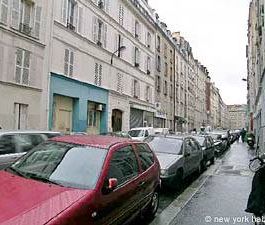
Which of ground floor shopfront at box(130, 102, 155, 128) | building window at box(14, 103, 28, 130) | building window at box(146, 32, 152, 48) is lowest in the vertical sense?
building window at box(14, 103, 28, 130)

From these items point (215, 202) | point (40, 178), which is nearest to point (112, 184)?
point (40, 178)

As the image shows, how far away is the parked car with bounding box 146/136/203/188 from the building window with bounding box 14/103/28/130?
872 cm

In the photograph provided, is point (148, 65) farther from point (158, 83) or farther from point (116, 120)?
point (116, 120)

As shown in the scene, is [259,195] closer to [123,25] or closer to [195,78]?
[123,25]

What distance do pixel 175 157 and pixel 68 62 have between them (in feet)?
47.4

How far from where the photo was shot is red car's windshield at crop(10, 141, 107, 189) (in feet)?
16.0

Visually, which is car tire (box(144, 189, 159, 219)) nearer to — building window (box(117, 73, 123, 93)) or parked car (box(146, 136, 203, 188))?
parked car (box(146, 136, 203, 188))

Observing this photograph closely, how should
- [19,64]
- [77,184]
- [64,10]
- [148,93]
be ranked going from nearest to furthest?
[77,184] → [19,64] → [64,10] → [148,93]

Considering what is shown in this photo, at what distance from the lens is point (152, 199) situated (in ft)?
23.5

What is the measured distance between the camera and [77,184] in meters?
4.78

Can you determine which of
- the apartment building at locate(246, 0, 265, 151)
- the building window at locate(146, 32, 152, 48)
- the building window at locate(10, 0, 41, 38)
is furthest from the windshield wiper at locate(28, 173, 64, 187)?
the building window at locate(146, 32, 152, 48)

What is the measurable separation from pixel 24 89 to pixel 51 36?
4.03m

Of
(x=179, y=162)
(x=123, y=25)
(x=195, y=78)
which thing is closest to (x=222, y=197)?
(x=179, y=162)

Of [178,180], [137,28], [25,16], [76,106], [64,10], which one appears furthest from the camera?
[137,28]
